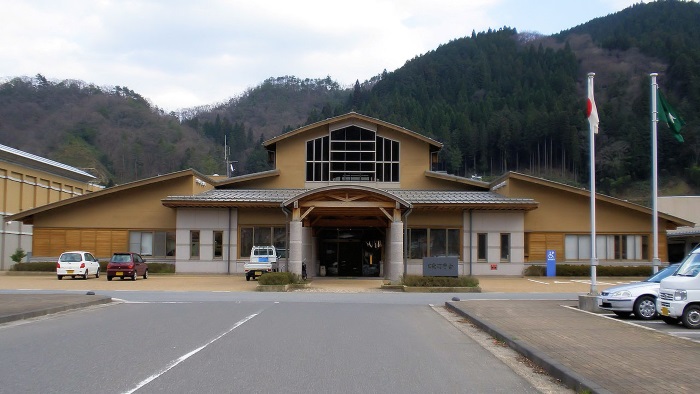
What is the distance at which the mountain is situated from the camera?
301 feet

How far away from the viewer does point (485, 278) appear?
41656mm

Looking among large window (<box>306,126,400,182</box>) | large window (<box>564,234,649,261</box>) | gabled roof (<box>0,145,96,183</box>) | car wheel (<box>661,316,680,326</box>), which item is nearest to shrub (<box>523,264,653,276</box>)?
large window (<box>564,234,649,261</box>)

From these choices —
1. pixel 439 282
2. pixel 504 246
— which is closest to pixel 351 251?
pixel 504 246

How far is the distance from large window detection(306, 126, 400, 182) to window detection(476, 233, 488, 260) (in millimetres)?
6658

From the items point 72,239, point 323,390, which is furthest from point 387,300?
point 72,239

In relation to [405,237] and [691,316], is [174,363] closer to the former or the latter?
[691,316]

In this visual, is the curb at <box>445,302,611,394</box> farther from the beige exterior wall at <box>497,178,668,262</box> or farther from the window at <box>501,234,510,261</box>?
the beige exterior wall at <box>497,178,668,262</box>

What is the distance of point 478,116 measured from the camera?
106 m

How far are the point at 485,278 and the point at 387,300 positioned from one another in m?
17.3

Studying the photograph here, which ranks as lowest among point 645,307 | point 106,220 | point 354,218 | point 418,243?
point 645,307

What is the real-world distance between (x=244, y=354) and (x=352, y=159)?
35.0 meters

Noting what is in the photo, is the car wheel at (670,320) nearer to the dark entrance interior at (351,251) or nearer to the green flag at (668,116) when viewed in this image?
the green flag at (668,116)

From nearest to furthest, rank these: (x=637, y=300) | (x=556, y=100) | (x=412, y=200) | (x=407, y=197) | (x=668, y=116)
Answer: (x=637, y=300) → (x=668, y=116) → (x=412, y=200) → (x=407, y=197) → (x=556, y=100)

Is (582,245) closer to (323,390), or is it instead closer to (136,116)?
(323,390)
